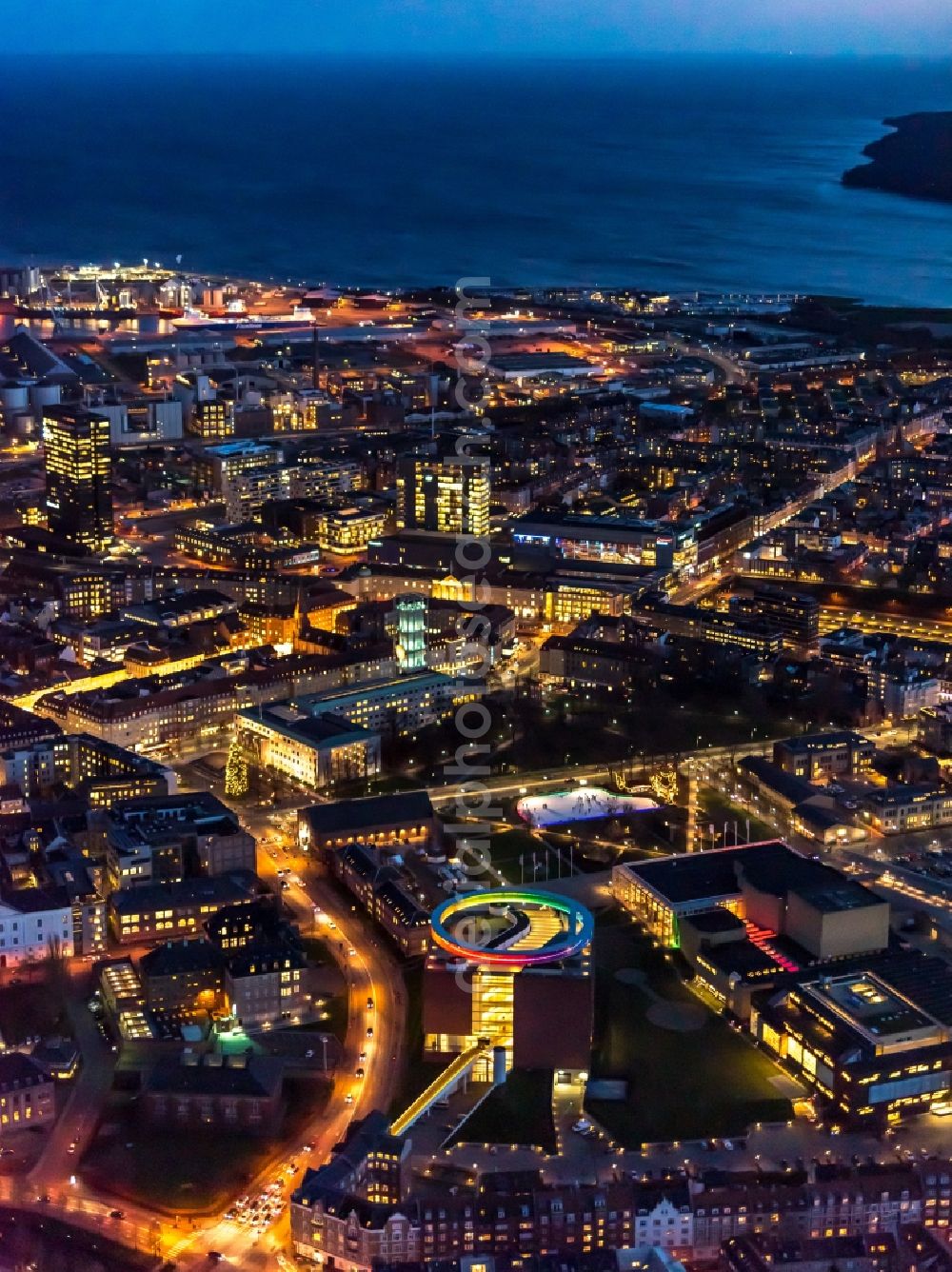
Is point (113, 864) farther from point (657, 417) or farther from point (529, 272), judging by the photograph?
point (529, 272)

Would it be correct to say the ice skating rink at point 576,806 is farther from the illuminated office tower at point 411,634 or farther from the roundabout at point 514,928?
the illuminated office tower at point 411,634

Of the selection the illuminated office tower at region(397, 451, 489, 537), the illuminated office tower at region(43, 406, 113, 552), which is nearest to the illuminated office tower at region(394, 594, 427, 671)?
the illuminated office tower at region(397, 451, 489, 537)

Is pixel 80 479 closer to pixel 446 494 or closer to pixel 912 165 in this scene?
pixel 446 494

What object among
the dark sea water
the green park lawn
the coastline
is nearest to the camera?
the green park lawn

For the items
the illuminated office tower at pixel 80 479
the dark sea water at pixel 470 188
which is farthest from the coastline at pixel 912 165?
the illuminated office tower at pixel 80 479

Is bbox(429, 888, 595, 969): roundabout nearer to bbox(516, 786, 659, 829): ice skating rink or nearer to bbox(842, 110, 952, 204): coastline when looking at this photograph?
bbox(516, 786, 659, 829): ice skating rink

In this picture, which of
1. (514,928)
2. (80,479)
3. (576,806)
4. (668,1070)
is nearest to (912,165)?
(80,479)

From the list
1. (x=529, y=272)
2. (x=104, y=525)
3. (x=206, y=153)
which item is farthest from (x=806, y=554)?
(x=206, y=153)

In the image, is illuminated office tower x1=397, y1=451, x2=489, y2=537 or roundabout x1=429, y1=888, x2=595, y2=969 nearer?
roundabout x1=429, y1=888, x2=595, y2=969
